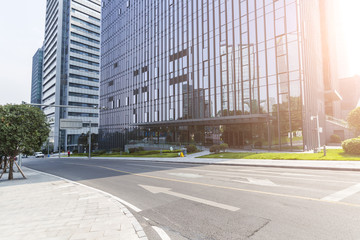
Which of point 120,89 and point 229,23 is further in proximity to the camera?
point 120,89

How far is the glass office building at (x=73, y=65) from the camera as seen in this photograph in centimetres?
7619

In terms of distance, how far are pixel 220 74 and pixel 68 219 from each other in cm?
2883

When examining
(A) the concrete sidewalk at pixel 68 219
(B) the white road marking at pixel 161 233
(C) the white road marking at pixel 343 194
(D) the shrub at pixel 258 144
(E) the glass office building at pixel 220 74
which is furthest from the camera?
(D) the shrub at pixel 258 144

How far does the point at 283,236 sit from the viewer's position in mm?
3727

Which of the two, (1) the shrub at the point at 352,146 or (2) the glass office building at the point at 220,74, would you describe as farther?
(2) the glass office building at the point at 220,74

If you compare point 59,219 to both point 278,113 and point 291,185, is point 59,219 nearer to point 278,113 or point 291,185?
point 291,185

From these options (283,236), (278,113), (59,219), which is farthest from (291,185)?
(278,113)

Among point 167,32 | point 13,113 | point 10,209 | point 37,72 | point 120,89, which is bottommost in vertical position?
point 10,209

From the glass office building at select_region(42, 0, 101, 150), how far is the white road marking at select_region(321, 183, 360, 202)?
79.2m

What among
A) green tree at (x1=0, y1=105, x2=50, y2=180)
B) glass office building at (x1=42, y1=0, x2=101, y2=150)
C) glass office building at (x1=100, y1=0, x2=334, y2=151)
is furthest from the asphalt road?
glass office building at (x1=42, y1=0, x2=101, y2=150)

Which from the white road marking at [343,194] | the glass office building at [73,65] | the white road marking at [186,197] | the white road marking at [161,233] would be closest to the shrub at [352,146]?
the white road marking at [343,194]

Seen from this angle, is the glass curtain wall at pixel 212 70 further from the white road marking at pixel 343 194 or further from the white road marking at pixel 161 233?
the white road marking at pixel 161 233

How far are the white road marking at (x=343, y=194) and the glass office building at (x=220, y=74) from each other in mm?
14430

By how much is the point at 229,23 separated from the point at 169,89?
16067 millimetres
